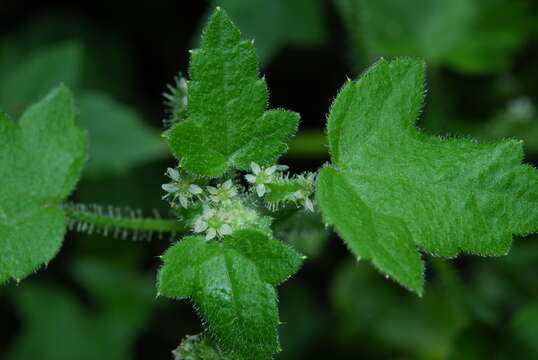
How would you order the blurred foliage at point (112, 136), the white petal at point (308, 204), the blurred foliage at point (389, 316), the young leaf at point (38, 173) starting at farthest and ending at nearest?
1. the blurred foliage at point (112, 136)
2. the blurred foliage at point (389, 316)
3. the young leaf at point (38, 173)
4. the white petal at point (308, 204)

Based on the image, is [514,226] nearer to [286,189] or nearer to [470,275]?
[286,189]

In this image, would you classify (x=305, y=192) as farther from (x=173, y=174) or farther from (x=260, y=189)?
(x=173, y=174)

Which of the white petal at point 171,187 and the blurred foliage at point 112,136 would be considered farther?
the blurred foliage at point 112,136

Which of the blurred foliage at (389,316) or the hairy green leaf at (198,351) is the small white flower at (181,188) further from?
the blurred foliage at (389,316)

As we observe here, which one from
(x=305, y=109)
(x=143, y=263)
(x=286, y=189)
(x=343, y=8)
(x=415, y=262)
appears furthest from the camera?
(x=143, y=263)

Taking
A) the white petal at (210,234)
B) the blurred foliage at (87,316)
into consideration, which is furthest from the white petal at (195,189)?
the blurred foliage at (87,316)

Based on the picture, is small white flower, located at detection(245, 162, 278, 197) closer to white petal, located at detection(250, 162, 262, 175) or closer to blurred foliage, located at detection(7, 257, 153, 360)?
white petal, located at detection(250, 162, 262, 175)

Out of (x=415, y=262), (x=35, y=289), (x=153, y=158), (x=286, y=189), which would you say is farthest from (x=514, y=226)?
(x=35, y=289)
